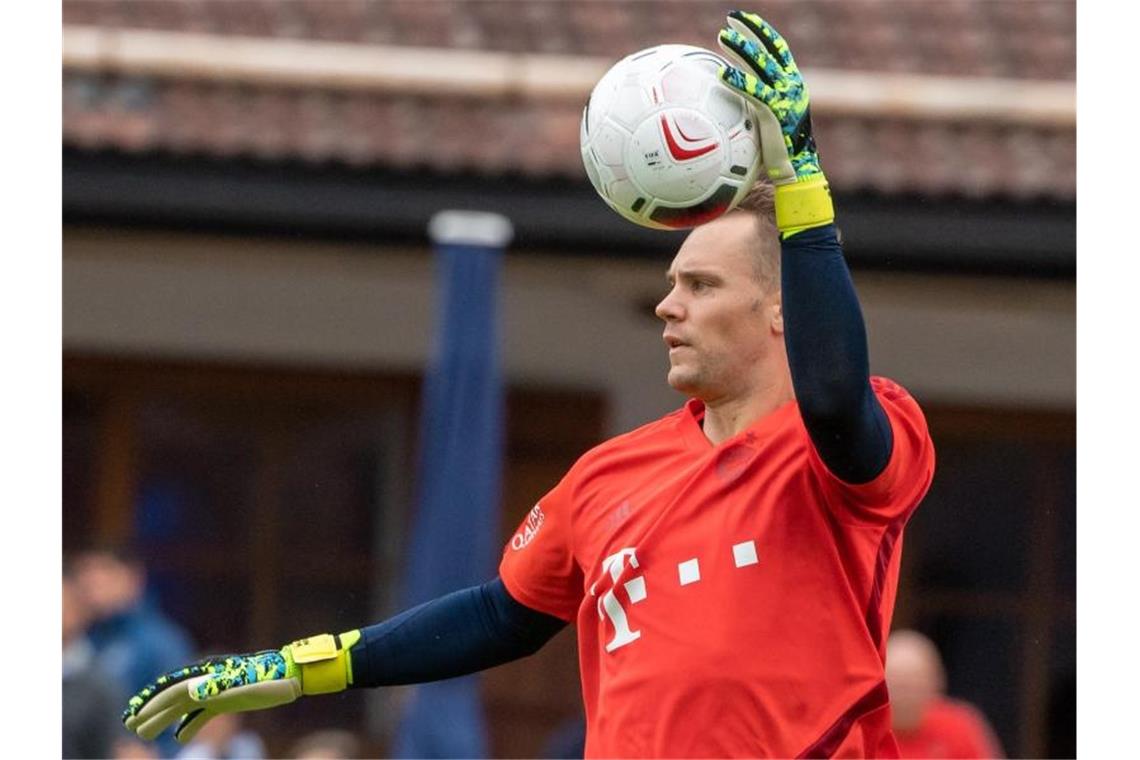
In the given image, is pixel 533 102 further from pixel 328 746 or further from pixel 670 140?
pixel 670 140

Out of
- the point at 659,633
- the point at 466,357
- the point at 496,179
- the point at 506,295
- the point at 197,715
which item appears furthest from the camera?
the point at 506,295

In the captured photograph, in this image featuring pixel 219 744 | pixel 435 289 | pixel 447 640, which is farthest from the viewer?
pixel 435 289

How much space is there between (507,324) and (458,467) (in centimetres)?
272

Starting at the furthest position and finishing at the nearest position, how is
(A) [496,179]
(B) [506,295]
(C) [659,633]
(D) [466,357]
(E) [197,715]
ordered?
(B) [506,295] < (A) [496,179] < (D) [466,357] < (E) [197,715] < (C) [659,633]

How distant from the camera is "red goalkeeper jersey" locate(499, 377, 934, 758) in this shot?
13.1ft

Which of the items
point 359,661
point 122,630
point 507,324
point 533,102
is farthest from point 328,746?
point 359,661

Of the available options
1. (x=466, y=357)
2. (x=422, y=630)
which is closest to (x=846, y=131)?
(x=466, y=357)

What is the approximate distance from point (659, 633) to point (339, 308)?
7884 millimetres

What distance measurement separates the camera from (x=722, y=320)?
4.17 meters

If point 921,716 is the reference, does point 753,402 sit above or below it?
above

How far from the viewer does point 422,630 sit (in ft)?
15.0

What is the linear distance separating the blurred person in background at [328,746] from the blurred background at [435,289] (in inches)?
3.6

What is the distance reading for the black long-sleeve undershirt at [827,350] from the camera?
383 cm

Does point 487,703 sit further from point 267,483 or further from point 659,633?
point 659,633
